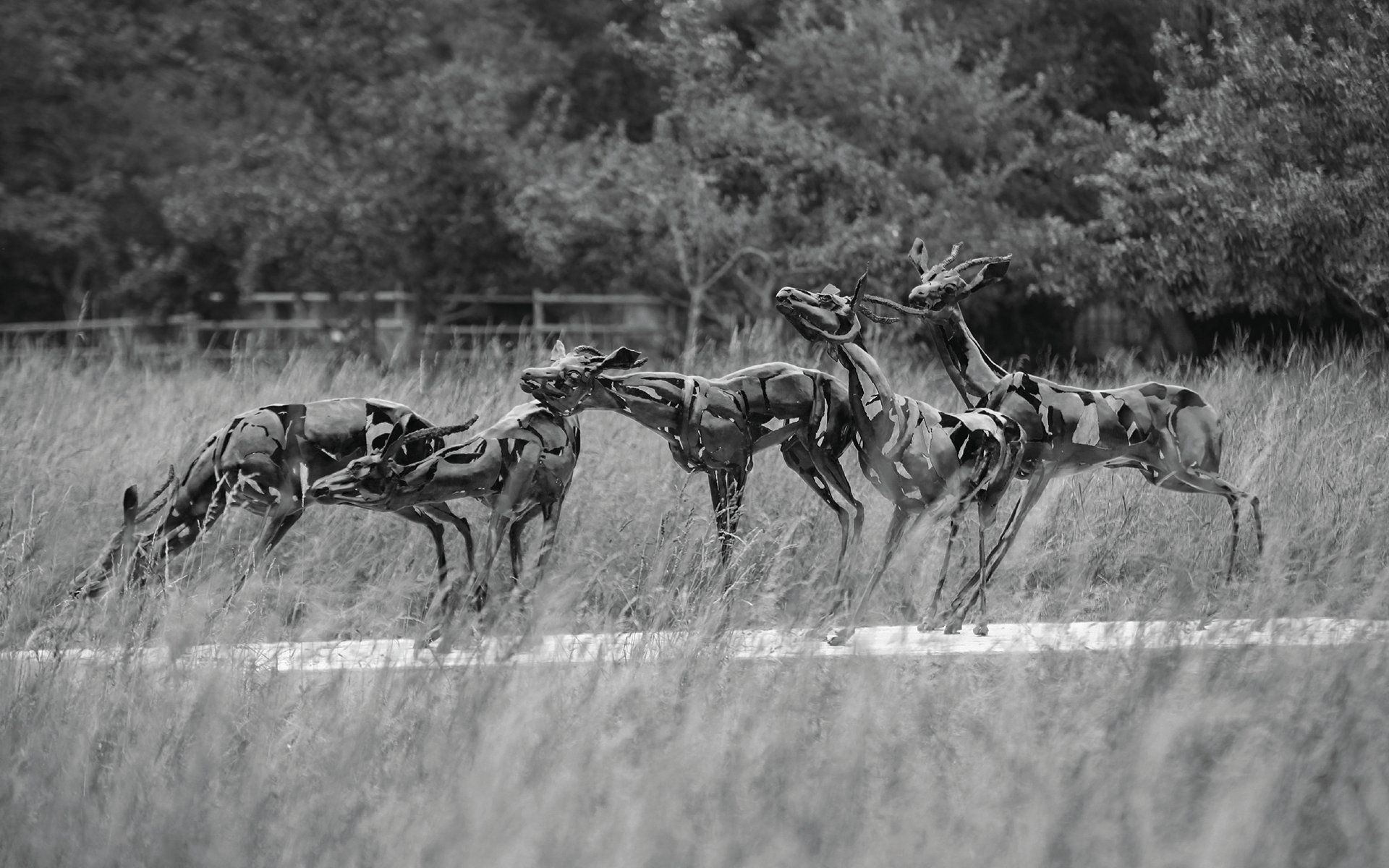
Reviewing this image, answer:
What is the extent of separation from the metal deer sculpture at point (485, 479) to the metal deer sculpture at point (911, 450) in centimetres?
89

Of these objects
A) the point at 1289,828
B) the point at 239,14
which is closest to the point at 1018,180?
the point at 239,14

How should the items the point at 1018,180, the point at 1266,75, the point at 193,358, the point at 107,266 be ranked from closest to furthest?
the point at 1266,75
the point at 193,358
the point at 1018,180
the point at 107,266

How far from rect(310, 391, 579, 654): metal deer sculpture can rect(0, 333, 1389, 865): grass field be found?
0.26 meters

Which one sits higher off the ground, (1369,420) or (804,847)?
(804,847)

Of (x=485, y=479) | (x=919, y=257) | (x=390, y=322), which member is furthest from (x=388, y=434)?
(x=390, y=322)

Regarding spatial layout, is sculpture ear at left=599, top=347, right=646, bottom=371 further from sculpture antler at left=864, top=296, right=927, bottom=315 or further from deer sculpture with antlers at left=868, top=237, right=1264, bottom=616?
deer sculpture with antlers at left=868, top=237, right=1264, bottom=616

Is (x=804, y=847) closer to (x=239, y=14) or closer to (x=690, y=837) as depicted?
(x=690, y=837)

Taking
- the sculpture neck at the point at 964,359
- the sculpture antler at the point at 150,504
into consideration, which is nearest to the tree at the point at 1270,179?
the sculpture neck at the point at 964,359

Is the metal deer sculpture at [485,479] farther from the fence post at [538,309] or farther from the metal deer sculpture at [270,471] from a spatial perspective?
the fence post at [538,309]

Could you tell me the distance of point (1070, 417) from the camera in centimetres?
475

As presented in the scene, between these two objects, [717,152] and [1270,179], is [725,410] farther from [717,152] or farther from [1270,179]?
[717,152]

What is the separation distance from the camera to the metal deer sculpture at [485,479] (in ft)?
13.7

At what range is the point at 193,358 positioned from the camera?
11.7 m

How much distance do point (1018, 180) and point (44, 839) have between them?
14.1m
